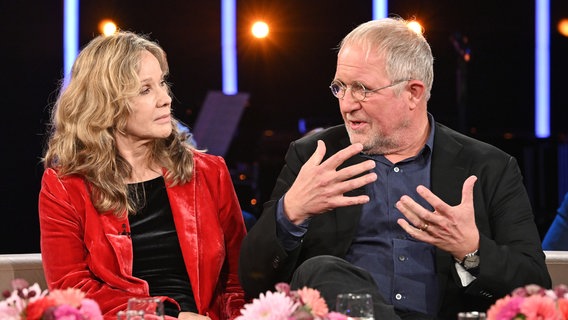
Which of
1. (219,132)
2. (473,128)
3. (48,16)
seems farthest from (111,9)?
(473,128)

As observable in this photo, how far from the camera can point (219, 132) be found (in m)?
7.19

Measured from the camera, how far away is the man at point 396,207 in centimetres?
258

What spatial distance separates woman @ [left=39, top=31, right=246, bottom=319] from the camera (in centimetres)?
281

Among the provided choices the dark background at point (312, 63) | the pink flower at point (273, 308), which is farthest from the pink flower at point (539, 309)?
the dark background at point (312, 63)

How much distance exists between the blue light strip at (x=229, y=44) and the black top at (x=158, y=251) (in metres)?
5.30

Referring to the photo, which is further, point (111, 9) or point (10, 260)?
point (111, 9)

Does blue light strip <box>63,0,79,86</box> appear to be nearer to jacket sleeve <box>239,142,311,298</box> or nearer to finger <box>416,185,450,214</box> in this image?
jacket sleeve <box>239,142,311,298</box>

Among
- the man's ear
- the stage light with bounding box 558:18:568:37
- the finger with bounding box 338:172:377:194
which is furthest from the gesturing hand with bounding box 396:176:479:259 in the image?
the stage light with bounding box 558:18:568:37

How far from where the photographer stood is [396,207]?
2543 millimetres

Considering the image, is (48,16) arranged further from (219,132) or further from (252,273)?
(252,273)

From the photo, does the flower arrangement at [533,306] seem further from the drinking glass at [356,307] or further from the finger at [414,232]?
the finger at [414,232]

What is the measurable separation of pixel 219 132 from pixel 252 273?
4.57 meters

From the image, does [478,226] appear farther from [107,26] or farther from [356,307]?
[107,26]

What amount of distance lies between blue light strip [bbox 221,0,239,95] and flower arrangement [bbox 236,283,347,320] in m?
6.45
